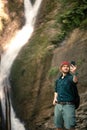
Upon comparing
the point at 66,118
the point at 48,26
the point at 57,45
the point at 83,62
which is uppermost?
the point at 48,26

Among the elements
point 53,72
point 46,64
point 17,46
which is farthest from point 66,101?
point 17,46

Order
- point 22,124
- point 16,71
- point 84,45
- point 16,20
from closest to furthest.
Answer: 1. point 84,45
2. point 22,124
3. point 16,71
4. point 16,20

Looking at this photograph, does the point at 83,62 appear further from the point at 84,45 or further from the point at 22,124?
the point at 22,124

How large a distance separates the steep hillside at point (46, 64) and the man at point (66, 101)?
2209mm

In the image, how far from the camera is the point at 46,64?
43.4 feet

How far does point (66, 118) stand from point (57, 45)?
509 centimetres

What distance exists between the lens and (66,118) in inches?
351

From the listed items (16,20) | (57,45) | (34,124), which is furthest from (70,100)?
(16,20)

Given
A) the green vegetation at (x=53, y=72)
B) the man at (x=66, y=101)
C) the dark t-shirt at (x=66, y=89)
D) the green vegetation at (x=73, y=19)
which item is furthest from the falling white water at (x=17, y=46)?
the dark t-shirt at (x=66, y=89)

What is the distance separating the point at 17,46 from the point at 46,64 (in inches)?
150

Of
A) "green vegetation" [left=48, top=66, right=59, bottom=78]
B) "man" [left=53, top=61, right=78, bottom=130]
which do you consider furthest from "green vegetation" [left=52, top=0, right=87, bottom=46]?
"man" [left=53, top=61, right=78, bottom=130]

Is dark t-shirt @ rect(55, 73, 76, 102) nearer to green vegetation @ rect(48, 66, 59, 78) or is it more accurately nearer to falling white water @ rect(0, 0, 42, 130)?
green vegetation @ rect(48, 66, 59, 78)

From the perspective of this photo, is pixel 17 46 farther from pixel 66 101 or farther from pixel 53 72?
pixel 66 101

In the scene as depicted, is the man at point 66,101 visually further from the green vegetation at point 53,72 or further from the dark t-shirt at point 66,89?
the green vegetation at point 53,72
